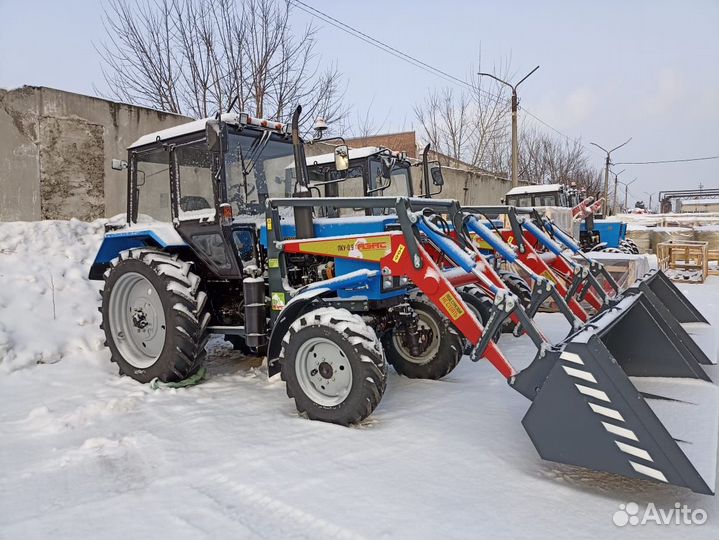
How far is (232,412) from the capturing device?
4.14 meters

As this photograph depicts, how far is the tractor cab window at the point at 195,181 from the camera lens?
474cm

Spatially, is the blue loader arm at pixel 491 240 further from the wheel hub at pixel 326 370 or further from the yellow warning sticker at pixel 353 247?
the wheel hub at pixel 326 370

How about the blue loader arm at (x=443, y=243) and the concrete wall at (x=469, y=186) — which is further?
the concrete wall at (x=469, y=186)

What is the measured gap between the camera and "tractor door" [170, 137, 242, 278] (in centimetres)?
470

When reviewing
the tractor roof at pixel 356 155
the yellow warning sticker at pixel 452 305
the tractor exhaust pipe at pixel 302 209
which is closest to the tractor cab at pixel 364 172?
the tractor roof at pixel 356 155

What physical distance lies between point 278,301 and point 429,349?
1479 millimetres

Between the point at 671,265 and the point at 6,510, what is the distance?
46.2 ft

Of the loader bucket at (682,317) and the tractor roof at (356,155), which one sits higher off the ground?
the tractor roof at (356,155)

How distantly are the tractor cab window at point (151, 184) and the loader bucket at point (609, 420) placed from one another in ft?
11.8

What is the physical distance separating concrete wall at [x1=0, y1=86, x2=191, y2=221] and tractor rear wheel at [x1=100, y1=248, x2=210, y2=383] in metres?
3.54

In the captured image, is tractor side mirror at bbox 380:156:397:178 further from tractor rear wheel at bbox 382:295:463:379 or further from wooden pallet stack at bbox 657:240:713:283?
wooden pallet stack at bbox 657:240:713:283

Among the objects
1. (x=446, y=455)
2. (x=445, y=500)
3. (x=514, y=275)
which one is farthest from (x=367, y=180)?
(x=445, y=500)

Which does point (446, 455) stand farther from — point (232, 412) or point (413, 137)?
point (413, 137)

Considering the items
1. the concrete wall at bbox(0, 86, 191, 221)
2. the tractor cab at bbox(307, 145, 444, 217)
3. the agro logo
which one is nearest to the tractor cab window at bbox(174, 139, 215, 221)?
the agro logo
